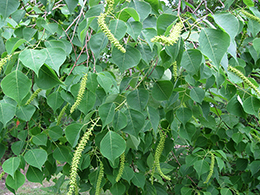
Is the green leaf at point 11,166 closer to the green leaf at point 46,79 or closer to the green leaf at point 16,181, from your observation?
the green leaf at point 16,181

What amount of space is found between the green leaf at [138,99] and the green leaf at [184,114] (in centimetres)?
29

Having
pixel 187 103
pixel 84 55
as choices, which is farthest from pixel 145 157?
pixel 84 55

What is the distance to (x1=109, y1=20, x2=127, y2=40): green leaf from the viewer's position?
28.8 inches

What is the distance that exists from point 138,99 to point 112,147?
0.22m

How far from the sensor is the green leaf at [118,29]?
732mm

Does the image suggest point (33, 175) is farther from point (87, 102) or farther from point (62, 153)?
point (87, 102)

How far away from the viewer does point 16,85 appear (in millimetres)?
770

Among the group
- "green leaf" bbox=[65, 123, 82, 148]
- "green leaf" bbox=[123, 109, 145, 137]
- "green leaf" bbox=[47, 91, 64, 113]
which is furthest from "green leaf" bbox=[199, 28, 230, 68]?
"green leaf" bbox=[47, 91, 64, 113]

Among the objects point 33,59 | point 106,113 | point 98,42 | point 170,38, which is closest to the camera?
point 170,38

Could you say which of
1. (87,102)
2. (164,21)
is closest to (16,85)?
(87,102)

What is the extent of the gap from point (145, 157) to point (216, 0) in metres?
2.05

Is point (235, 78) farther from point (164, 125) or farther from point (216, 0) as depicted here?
point (216, 0)

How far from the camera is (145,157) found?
1.58m

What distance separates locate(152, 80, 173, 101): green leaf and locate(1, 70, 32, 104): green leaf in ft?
1.56
